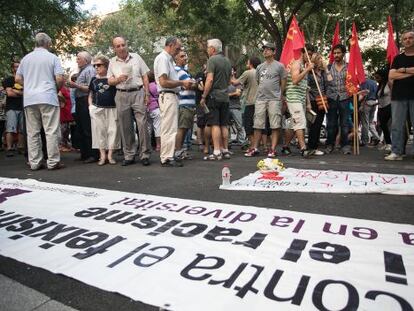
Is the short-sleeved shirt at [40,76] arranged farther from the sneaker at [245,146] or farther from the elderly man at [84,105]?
the sneaker at [245,146]

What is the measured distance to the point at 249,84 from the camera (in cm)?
813

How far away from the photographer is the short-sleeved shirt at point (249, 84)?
805 cm

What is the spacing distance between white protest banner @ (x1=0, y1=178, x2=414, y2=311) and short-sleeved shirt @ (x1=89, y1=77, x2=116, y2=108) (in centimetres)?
311

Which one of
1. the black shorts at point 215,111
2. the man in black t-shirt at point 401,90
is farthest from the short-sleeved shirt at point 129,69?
the man in black t-shirt at point 401,90

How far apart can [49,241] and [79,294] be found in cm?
84

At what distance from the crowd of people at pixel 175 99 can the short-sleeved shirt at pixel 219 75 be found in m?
0.02

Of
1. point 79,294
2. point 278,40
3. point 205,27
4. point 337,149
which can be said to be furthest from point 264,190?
point 205,27

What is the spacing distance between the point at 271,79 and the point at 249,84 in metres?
1.29

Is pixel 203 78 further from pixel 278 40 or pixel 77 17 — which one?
pixel 77 17

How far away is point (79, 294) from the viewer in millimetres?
1966

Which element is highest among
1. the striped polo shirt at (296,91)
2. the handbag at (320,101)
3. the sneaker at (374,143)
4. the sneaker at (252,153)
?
the striped polo shirt at (296,91)

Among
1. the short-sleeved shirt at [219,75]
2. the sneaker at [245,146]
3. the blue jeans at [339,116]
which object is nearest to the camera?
the short-sleeved shirt at [219,75]

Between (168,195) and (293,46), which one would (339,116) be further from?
(168,195)

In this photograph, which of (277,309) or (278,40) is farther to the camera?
(278,40)
